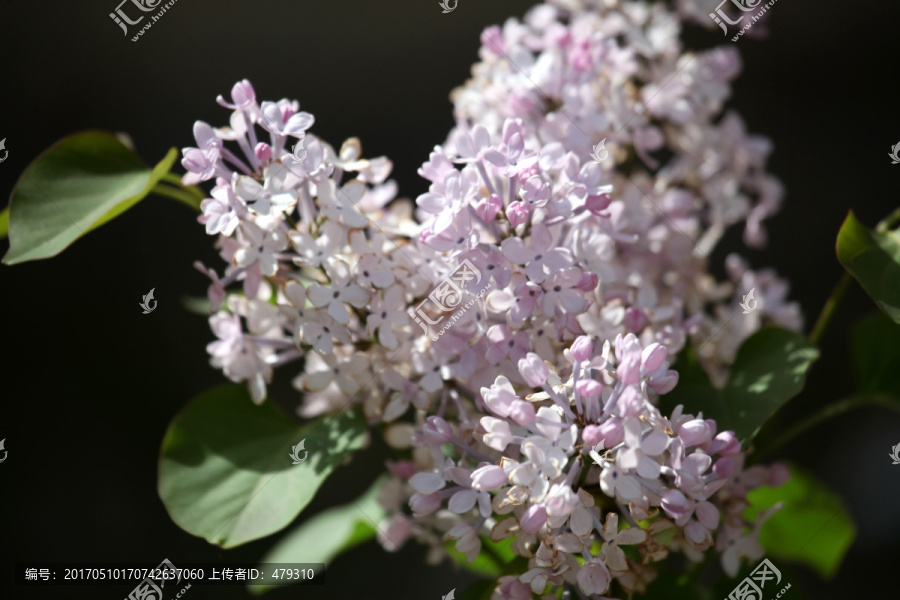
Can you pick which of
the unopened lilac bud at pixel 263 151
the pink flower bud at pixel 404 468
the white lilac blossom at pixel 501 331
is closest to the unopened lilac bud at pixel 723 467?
the white lilac blossom at pixel 501 331

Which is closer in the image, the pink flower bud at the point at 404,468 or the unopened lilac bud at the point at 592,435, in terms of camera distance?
the unopened lilac bud at the point at 592,435

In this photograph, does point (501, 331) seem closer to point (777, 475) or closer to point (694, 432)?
point (694, 432)

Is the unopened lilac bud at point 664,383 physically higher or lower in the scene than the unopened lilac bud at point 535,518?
higher

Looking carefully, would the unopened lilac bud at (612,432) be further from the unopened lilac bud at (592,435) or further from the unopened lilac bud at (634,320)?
the unopened lilac bud at (634,320)

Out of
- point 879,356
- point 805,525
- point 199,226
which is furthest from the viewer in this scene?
point 199,226

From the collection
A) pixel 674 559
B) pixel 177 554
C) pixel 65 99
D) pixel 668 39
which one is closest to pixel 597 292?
pixel 668 39

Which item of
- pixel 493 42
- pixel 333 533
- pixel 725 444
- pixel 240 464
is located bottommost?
pixel 333 533

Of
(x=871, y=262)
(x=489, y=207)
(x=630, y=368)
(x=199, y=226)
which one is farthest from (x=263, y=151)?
(x=199, y=226)
